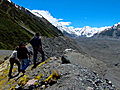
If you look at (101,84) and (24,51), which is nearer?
(101,84)

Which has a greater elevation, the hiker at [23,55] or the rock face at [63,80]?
the hiker at [23,55]

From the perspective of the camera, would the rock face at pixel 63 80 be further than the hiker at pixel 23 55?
No

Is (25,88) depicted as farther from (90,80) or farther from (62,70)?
(90,80)

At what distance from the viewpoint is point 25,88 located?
12281 mm

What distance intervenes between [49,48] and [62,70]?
48.0 feet

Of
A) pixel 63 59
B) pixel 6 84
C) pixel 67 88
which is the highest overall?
pixel 63 59

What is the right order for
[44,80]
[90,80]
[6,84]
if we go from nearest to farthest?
1. [90,80]
2. [44,80]
3. [6,84]

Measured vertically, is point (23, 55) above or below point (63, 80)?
above

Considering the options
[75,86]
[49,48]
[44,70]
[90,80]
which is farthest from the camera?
[49,48]

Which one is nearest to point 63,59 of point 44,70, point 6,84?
point 44,70

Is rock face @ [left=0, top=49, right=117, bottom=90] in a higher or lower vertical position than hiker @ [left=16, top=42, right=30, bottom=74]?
lower

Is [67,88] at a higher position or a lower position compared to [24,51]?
lower

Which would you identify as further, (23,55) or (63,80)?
(23,55)

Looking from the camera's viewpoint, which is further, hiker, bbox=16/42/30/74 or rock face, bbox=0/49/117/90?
hiker, bbox=16/42/30/74
